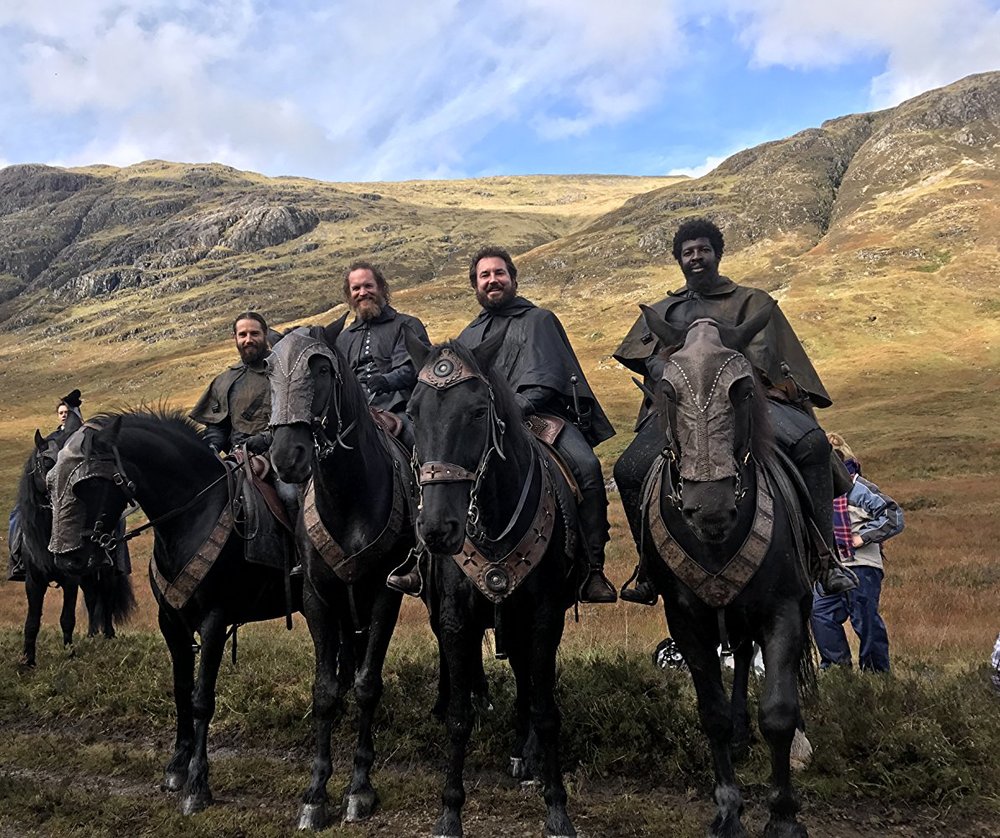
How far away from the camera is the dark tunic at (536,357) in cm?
608

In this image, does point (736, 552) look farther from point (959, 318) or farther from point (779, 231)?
point (779, 231)

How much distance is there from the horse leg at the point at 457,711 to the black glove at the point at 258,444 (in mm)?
3059

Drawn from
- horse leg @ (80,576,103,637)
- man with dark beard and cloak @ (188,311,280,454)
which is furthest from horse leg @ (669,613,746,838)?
horse leg @ (80,576,103,637)

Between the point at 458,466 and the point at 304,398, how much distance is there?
146 centimetres

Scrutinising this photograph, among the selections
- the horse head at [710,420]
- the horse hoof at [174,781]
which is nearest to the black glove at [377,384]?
the horse head at [710,420]

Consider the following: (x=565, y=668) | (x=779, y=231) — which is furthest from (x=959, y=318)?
(x=565, y=668)

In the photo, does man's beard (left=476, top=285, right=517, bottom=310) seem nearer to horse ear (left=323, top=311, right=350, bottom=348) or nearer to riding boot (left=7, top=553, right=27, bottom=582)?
horse ear (left=323, top=311, right=350, bottom=348)

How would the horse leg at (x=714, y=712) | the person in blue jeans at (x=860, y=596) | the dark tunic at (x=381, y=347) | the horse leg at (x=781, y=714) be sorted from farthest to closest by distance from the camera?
the person in blue jeans at (x=860, y=596) → the dark tunic at (x=381, y=347) → the horse leg at (x=714, y=712) → the horse leg at (x=781, y=714)

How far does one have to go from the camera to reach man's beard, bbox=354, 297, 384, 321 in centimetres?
717

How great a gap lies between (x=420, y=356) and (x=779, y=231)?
129 m

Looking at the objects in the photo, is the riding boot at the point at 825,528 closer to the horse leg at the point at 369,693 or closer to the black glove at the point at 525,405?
the black glove at the point at 525,405

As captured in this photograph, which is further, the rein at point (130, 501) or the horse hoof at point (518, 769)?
the rein at point (130, 501)

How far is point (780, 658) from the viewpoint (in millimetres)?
4348

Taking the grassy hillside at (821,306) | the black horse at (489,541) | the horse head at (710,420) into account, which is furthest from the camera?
the grassy hillside at (821,306)
